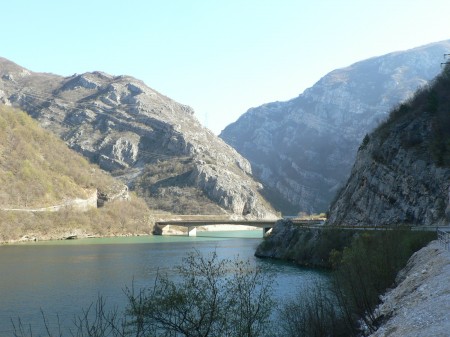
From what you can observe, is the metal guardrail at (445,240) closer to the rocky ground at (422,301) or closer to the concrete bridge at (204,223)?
the rocky ground at (422,301)

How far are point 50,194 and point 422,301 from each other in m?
145

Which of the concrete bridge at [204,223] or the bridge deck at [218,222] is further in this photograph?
the concrete bridge at [204,223]

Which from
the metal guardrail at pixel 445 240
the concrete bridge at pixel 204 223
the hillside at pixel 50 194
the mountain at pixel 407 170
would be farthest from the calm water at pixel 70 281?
the concrete bridge at pixel 204 223

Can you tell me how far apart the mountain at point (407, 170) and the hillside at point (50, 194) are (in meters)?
90.5

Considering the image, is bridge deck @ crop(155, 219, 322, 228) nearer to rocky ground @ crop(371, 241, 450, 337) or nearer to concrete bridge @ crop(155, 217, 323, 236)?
concrete bridge @ crop(155, 217, 323, 236)

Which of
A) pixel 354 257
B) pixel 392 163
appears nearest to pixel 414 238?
pixel 354 257

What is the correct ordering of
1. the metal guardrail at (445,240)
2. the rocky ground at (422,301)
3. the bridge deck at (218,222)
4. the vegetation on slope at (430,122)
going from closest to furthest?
the rocky ground at (422,301), the metal guardrail at (445,240), the vegetation on slope at (430,122), the bridge deck at (218,222)

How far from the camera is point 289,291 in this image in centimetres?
4166

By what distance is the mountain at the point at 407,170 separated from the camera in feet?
200

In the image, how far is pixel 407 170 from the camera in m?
68.1

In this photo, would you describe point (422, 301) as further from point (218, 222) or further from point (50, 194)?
point (50, 194)

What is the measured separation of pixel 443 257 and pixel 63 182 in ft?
495

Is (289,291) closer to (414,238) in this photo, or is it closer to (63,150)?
(414,238)

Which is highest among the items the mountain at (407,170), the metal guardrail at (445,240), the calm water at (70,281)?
the mountain at (407,170)
